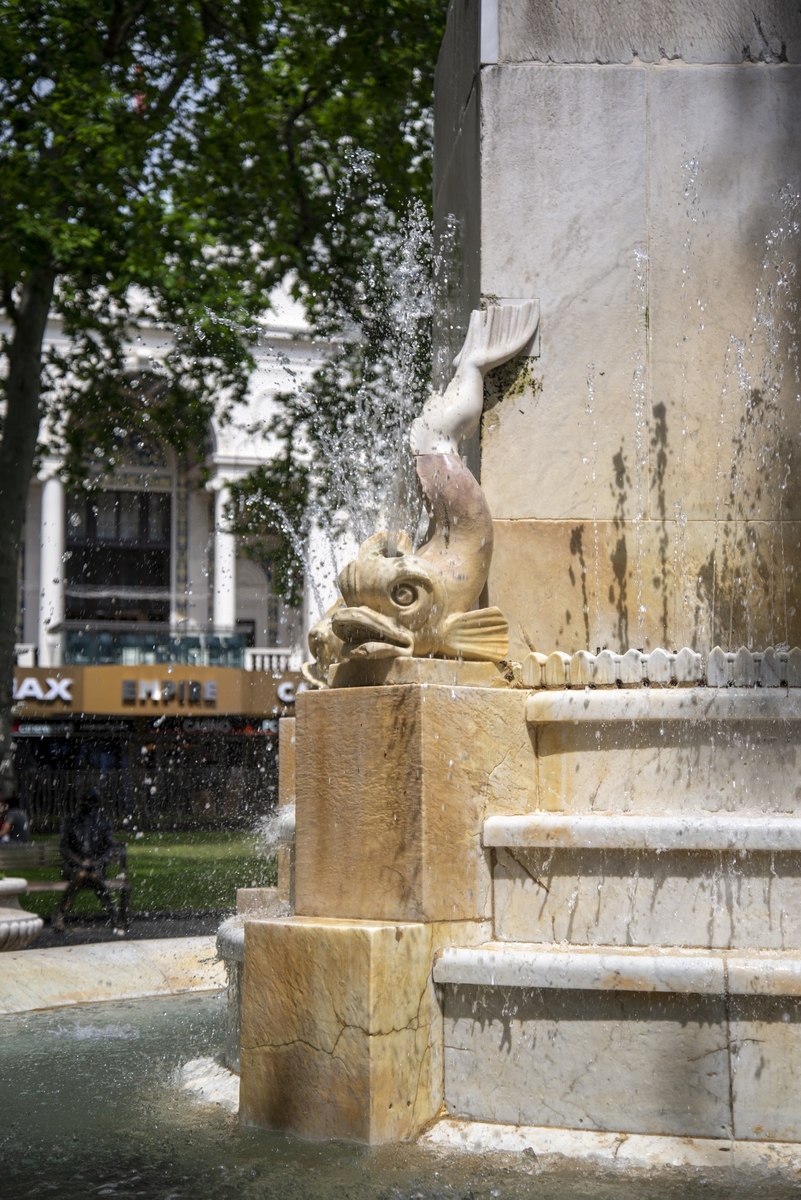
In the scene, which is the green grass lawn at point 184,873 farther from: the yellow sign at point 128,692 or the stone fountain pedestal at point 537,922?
the yellow sign at point 128,692

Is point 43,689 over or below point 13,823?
over

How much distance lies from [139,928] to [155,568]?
129 feet

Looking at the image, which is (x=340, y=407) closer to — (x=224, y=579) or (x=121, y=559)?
(x=224, y=579)

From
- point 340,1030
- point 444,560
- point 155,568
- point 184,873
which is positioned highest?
point 155,568

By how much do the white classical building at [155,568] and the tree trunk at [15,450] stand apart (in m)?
19.9

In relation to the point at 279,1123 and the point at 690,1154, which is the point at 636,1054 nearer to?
the point at 690,1154

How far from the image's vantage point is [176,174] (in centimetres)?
1722

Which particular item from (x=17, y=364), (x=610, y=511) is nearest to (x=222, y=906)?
(x=17, y=364)

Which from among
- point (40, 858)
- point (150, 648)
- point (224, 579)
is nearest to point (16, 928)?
point (40, 858)

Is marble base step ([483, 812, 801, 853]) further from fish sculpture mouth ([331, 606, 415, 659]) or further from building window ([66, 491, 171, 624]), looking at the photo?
building window ([66, 491, 171, 624])

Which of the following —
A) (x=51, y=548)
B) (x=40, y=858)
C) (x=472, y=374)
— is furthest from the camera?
(x=51, y=548)

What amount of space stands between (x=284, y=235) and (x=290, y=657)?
851 inches

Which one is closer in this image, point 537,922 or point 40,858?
point 537,922

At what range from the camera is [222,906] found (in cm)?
1434
